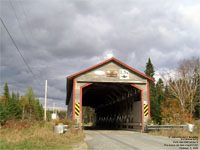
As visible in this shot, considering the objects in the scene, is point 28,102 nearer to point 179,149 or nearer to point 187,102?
point 187,102

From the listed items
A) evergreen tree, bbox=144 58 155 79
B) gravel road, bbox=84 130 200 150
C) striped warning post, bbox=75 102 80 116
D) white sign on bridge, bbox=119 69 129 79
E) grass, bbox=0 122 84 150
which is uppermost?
evergreen tree, bbox=144 58 155 79

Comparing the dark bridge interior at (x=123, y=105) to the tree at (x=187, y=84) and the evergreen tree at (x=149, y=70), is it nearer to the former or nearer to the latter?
the tree at (x=187, y=84)

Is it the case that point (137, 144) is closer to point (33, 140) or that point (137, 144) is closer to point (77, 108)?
point (33, 140)

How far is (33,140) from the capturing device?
10977 mm

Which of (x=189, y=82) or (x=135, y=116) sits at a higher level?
(x=189, y=82)

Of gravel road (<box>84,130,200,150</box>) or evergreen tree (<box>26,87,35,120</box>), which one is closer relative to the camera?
gravel road (<box>84,130,200,150</box>)

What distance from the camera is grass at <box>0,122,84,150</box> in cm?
947

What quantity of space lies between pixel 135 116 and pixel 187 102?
61.7 ft

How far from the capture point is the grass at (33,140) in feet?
A: 31.1

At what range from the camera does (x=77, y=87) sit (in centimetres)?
2014

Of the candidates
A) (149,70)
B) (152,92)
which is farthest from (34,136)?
(149,70)

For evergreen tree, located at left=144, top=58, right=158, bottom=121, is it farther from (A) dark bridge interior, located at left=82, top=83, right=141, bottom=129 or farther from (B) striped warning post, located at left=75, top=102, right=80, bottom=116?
(B) striped warning post, located at left=75, top=102, right=80, bottom=116

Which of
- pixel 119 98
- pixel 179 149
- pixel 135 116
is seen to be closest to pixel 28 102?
pixel 119 98

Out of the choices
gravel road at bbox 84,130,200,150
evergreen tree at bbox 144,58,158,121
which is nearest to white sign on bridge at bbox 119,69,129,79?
gravel road at bbox 84,130,200,150
